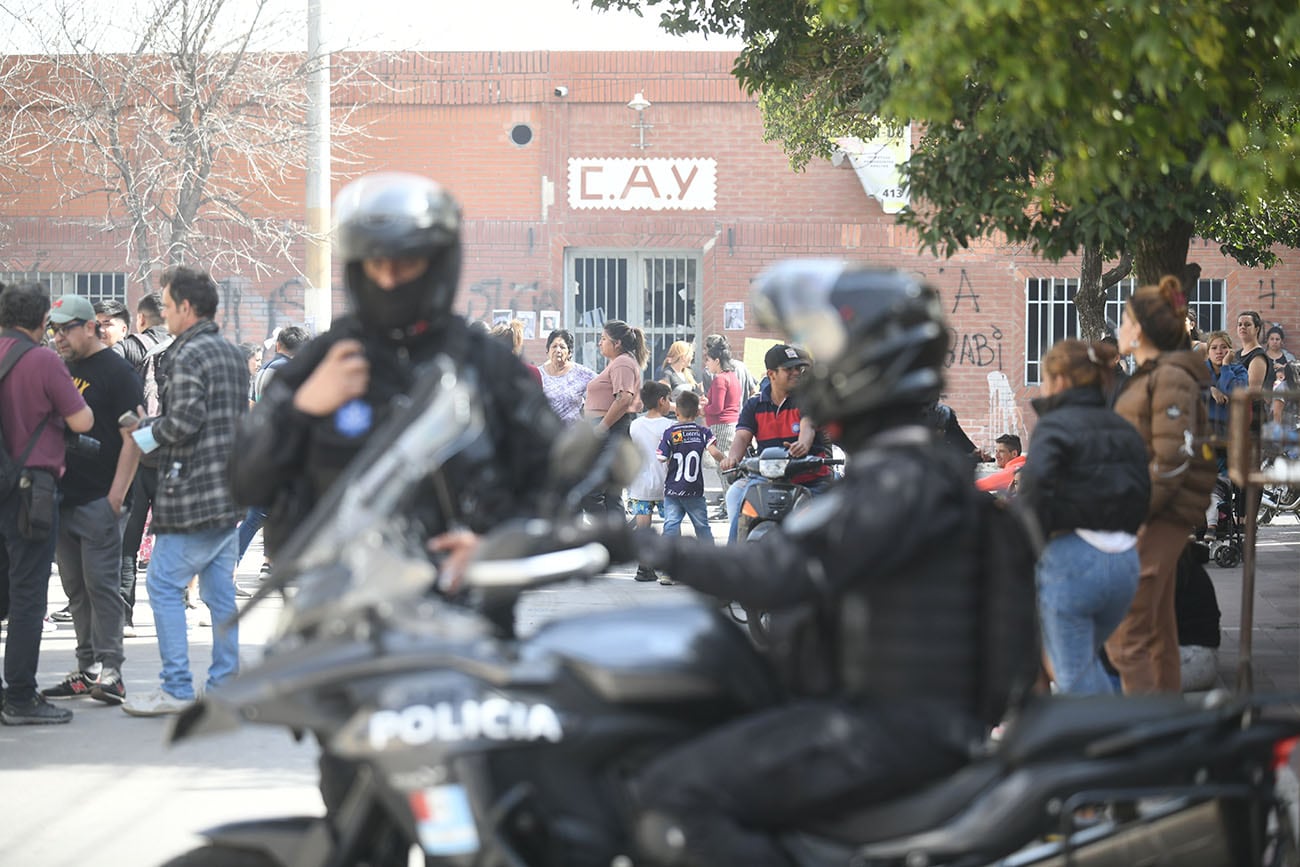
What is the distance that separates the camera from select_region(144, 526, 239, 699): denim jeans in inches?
292

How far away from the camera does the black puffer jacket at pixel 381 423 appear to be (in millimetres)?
3770

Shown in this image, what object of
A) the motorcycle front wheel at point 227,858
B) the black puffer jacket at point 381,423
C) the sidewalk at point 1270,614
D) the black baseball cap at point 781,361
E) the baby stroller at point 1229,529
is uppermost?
the black baseball cap at point 781,361

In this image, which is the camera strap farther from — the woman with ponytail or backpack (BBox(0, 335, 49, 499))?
the woman with ponytail

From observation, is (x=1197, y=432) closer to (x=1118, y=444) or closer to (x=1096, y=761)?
(x=1118, y=444)

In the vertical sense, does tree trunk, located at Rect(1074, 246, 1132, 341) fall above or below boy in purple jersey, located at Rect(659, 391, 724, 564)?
above

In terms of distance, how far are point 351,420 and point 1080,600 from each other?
11.0ft

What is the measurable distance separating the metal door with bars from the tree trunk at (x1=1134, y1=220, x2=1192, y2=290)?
13.6 meters

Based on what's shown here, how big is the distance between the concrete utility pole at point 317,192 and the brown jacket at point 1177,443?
11.3m

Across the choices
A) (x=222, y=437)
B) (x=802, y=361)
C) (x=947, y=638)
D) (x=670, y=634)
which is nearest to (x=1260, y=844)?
(x=947, y=638)

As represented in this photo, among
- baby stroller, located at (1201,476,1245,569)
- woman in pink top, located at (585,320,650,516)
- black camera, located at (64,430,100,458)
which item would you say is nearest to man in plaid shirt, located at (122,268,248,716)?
black camera, located at (64,430,100,458)

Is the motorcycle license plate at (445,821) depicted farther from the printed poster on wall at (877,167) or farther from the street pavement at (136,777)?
the printed poster on wall at (877,167)

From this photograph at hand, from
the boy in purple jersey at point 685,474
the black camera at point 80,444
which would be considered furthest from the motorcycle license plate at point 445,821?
the boy in purple jersey at point 685,474

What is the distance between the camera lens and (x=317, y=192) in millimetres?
17156

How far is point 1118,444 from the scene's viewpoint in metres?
6.09
